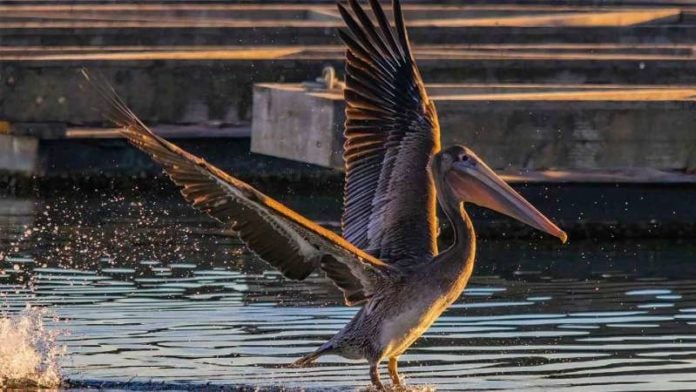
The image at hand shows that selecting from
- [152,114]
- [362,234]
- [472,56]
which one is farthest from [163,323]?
[472,56]

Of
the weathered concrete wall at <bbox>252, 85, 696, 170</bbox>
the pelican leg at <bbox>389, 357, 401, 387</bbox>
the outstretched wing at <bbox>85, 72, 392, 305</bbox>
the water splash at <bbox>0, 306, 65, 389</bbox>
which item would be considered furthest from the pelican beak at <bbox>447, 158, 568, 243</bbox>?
the weathered concrete wall at <bbox>252, 85, 696, 170</bbox>

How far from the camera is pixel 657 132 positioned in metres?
15.3

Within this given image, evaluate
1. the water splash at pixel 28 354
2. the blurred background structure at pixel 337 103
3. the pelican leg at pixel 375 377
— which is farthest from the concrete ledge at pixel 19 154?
the pelican leg at pixel 375 377

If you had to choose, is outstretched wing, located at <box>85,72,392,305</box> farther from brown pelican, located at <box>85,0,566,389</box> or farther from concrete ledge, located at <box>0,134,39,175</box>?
concrete ledge, located at <box>0,134,39,175</box>

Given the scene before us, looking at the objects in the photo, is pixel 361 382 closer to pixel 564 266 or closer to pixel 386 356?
pixel 386 356

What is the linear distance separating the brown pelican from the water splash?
4.27ft

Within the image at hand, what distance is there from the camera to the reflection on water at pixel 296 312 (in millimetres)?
10031

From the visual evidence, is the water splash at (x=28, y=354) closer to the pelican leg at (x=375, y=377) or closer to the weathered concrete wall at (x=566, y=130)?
the pelican leg at (x=375, y=377)

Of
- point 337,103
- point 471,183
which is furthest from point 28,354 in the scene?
point 337,103

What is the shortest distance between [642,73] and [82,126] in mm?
5349

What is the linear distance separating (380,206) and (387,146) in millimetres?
376

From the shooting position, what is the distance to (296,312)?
11.8 meters

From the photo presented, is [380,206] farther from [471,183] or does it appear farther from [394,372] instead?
[394,372]

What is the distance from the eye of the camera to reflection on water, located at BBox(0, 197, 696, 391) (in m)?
10.0
